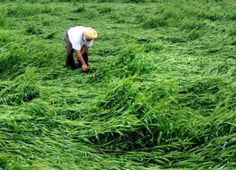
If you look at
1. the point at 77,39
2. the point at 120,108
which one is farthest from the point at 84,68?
the point at 120,108

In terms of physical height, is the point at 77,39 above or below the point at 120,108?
above

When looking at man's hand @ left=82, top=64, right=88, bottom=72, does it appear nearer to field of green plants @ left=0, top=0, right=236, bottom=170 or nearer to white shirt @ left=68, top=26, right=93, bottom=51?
field of green plants @ left=0, top=0, right=236, bottom=170

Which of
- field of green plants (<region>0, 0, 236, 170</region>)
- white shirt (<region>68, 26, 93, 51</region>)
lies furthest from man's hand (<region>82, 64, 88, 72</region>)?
white shirt (<region>68, 26, 93, 51</region>)

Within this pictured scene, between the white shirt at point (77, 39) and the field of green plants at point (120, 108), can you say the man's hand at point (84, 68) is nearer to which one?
the field of green plants at point (120, 108)

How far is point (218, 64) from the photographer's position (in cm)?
616

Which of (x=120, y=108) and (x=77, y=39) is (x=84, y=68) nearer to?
(x=77, y=39)

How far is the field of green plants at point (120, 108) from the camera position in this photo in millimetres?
3896

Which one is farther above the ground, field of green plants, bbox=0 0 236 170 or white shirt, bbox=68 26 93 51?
white shirt, bbox=68 26 93 51

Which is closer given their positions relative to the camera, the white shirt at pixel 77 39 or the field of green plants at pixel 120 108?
the field of green plants at pixel 120 108

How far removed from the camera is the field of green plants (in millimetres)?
3896

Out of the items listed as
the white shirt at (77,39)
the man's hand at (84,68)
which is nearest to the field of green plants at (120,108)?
the man's hand at (84,68)

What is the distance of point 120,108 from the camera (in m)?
4.60

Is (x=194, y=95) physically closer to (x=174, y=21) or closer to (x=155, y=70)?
(x=155, y=70)

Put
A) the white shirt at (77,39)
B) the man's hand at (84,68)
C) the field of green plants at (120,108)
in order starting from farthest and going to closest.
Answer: the white shirt at (77,39)
the man's hand at (84,68)
the field of green plants at (120,108)
